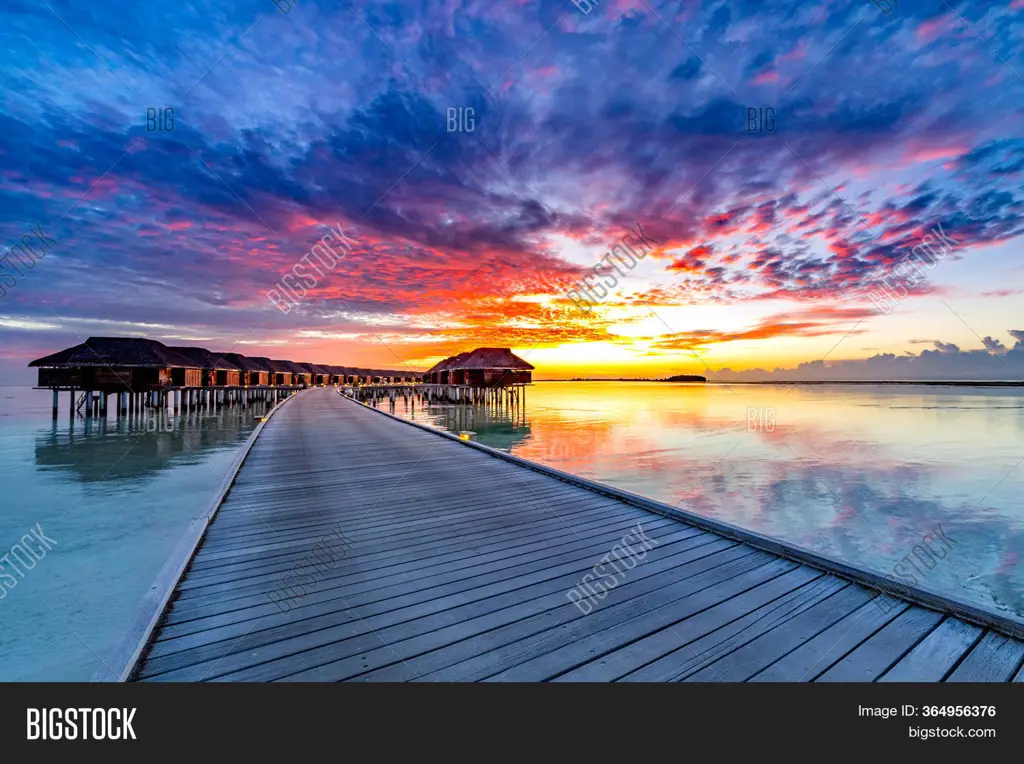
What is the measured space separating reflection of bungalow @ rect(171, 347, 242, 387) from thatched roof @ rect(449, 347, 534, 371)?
92.5ft

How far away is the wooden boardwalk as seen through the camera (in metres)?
2.53

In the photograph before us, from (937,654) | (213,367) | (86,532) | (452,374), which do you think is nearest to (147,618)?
(937,654)

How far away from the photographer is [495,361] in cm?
4831

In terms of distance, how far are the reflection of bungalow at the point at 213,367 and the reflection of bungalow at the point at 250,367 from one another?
1251mm

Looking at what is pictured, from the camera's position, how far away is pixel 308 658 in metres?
2.60

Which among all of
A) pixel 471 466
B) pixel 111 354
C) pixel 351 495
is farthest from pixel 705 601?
pixel 111 354

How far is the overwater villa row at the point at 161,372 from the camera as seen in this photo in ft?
116

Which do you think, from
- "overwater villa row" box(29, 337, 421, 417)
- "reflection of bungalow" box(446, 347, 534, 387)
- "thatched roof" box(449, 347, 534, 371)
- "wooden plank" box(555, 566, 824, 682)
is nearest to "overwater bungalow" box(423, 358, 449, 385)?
"reflection of bungalow" box(446, 347, 534, 387)

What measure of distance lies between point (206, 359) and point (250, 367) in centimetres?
1418

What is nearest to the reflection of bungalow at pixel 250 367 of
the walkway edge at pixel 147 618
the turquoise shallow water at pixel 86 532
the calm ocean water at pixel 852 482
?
the turquoise shallow water at pixel 86 532

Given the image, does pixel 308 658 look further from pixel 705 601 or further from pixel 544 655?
pixel 705 601

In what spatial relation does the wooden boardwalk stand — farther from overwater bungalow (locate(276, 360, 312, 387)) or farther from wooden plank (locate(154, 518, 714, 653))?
overwater bungalow (locate(276, 360, 312, 387))

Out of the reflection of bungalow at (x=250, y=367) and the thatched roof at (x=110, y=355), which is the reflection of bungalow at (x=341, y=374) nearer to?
the reflection of bungalow at (x=250, y=367)

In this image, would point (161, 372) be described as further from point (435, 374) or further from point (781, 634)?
point (781, 634)
